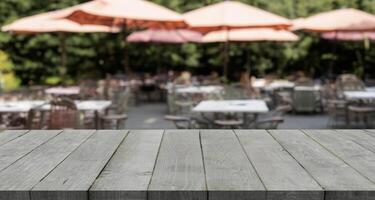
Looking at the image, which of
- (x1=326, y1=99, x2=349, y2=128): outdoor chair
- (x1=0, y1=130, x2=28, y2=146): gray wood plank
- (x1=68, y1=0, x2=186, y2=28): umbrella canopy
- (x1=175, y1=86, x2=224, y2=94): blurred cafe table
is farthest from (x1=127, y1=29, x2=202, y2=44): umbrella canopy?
(x1=0, y1=130, x2=28, y2=146): gray wood plank

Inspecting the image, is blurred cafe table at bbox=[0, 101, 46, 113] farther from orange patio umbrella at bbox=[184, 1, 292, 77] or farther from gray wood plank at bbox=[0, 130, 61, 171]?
gray wood plank at bbox=[0, 130, 61, 171]

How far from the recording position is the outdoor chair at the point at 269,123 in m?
5.82

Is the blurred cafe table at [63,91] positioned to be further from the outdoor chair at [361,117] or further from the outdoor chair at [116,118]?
the outdoor chair at [361,117]

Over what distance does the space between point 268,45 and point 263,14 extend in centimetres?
725

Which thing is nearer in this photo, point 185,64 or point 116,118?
point 116,118

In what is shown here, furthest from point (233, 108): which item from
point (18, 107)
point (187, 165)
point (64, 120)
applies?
point (187, 165)

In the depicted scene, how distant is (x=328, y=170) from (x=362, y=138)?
718 mm

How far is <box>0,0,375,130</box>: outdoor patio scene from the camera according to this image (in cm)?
691

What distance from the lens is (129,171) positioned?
5.32 feet

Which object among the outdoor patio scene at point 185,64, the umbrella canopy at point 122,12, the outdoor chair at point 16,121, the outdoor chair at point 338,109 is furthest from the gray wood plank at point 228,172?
the outdoor chair at point 338,109

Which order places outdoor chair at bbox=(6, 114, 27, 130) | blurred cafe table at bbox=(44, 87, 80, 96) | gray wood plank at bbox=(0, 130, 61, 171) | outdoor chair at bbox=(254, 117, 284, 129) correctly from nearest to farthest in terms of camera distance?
1. gray wood plank at bbox=(0, 130, 61, 171)
2. outdoor chair at bbox=(254, 117, 284, 129)
3. outdoor chair at bbox=(6, 114, 27, 130)
4. blurred cafe table at bbox=(44, 87, 80, 96)

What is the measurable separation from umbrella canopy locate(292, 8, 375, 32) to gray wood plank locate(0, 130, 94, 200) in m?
8.56

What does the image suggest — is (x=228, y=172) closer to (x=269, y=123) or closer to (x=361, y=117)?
(x=269, y=123)

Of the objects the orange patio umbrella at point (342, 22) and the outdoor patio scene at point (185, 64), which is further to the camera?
the orange patio umbrella at point (342, 22)
